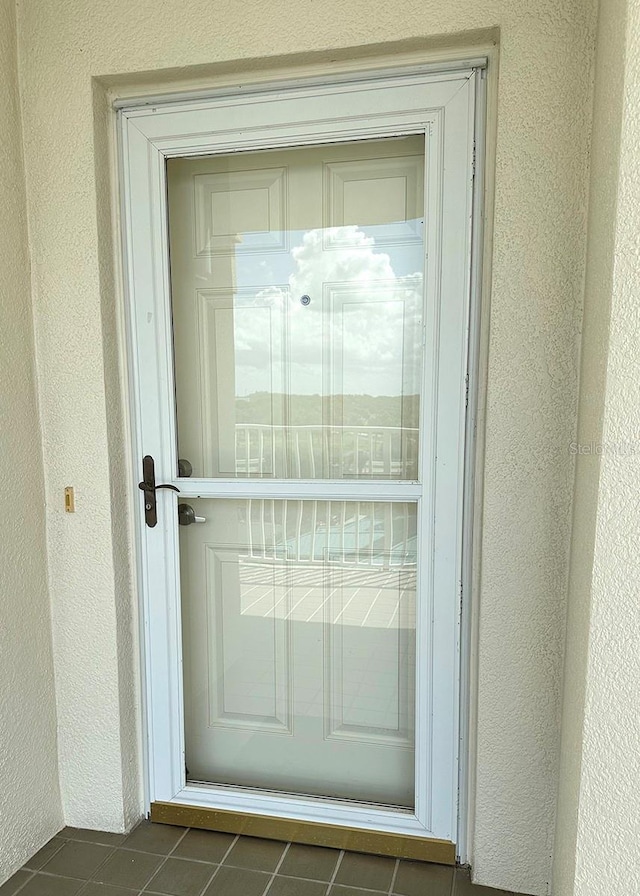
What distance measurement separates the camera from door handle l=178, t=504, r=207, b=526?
1849mm

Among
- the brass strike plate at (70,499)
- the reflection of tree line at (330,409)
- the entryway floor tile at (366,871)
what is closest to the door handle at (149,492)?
the brass strike plate at (70,499)

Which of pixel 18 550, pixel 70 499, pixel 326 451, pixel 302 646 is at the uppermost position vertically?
pixel 326 451

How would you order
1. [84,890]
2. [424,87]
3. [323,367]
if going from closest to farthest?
[424,87] → [84,890] → [323,367]

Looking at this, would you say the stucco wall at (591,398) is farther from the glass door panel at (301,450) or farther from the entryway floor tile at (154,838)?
the entryway floor tile at (154,838)

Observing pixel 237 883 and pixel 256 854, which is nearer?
pixel 237 883

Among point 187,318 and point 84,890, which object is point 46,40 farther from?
point 84,890

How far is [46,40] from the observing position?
165 centimetres

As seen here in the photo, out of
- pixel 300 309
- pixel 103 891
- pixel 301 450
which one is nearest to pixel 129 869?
pixel 103 891

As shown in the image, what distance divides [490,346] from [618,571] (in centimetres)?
65

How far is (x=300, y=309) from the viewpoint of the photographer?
1744 millimetres


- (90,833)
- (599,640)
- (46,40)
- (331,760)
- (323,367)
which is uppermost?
(46,40)

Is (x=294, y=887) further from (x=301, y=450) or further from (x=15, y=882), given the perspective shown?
(x=301, y=450)

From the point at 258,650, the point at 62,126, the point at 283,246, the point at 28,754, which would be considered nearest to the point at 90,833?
the point at 28,754

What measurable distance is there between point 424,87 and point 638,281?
2.86 ft
